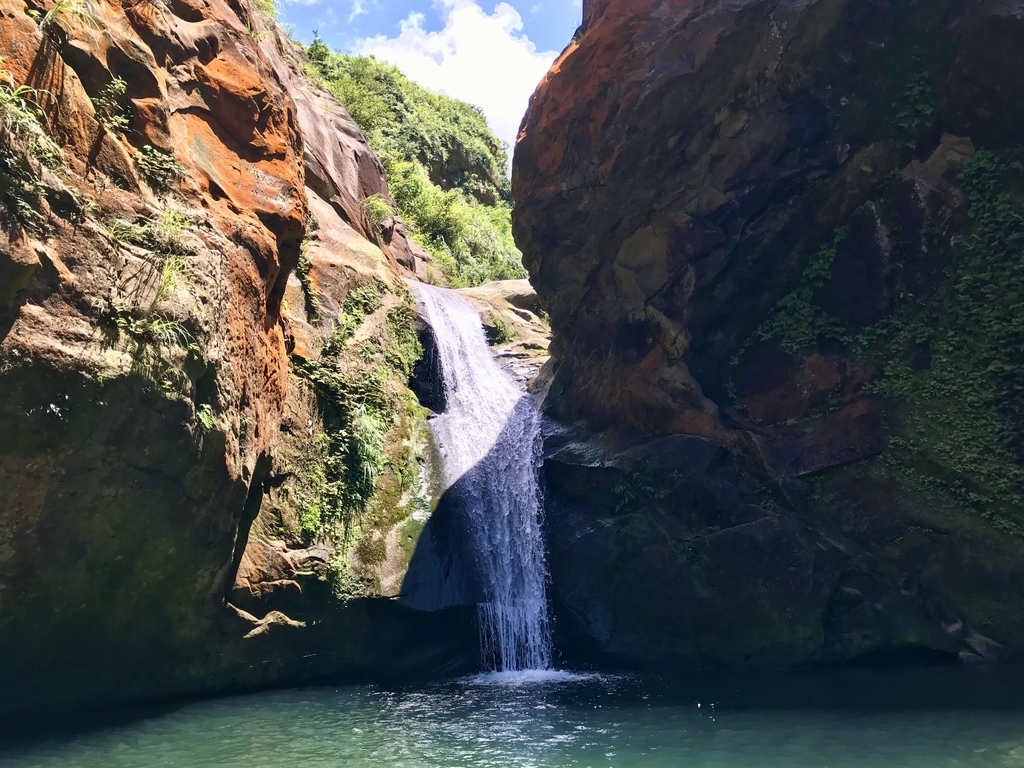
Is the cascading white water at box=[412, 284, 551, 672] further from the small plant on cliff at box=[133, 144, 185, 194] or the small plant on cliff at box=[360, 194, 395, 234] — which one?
the small plant on cliff at box=[133, 144, 185, 194]

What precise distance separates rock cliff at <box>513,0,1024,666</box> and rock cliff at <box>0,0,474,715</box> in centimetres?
454

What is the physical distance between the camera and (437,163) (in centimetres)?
3950

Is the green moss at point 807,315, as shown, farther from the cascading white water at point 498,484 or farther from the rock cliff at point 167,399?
the rock cliff at point 167,399

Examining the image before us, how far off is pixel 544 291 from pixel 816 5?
859 cm

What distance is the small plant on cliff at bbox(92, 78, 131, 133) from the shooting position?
8805 millimetres

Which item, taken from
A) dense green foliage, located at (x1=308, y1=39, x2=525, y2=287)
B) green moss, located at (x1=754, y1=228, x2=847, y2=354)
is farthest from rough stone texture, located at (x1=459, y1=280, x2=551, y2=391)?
green moss, located at (x1=754, y1=228, x2=847, y2=354)

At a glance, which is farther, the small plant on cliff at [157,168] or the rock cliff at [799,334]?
the rock cliff at [799,334]

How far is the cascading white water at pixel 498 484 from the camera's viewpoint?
13148mm

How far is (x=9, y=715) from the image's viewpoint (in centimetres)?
825

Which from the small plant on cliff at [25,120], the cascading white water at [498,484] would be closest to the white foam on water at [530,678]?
the cascading white water at [498,484]

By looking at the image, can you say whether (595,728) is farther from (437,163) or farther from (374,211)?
(437,163)

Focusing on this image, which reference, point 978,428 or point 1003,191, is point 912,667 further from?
point 1003,191

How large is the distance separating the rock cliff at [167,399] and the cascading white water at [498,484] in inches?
37.0

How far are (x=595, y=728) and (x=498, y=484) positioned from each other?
704 centimetres
